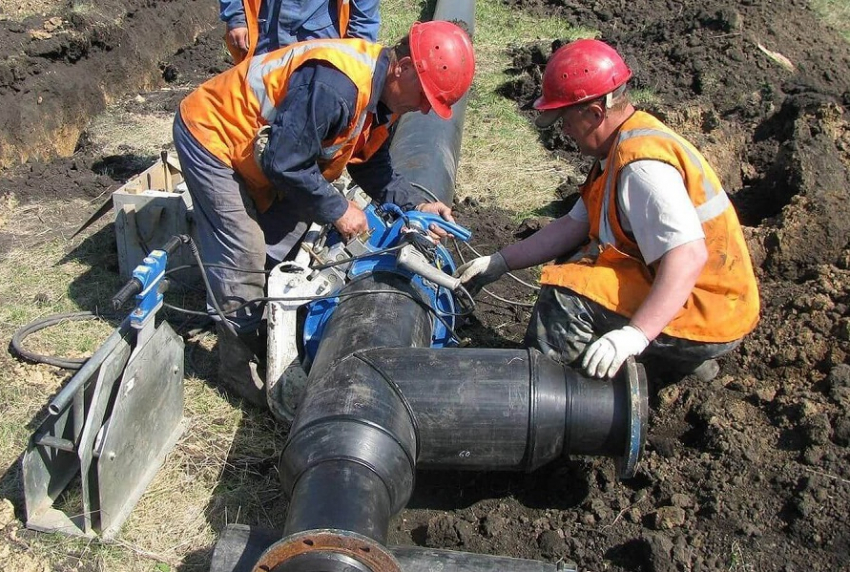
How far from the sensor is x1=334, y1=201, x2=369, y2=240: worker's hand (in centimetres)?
354

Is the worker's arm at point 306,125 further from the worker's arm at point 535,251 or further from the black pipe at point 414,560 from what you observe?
the black pipe at point 414,560

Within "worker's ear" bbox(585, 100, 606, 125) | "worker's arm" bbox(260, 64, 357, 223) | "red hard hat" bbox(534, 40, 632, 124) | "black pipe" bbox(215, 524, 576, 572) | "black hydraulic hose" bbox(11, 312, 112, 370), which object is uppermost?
"red hard hat" bbox(534, 40, 632, 124)

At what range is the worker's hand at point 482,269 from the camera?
380 centimetres

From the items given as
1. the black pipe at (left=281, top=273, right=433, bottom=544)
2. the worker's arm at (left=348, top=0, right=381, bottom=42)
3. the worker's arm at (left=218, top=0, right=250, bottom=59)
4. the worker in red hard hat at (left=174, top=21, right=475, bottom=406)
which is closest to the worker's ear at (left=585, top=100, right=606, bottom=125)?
the worker in red hard hat at (left=174, top=21, right=475, bottom=406)

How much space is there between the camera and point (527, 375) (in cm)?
294

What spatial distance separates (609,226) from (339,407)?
1330mm

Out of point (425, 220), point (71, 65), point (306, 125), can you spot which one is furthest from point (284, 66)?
point (71, 65)

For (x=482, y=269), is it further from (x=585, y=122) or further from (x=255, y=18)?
(x=255, y=18)

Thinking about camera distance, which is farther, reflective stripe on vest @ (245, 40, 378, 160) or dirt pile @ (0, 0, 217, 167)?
dirt pile @ (0, 0, 217, 167)

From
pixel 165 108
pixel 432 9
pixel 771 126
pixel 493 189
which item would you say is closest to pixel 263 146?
pixel 493 189

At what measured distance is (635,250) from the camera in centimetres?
327

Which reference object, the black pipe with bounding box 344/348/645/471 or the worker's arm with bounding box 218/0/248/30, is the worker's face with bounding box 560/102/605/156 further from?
the worker's arm with bounding box 218/0/248/30

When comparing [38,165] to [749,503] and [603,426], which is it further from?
[749,503]

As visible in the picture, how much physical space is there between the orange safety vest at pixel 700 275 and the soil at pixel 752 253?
39cm
